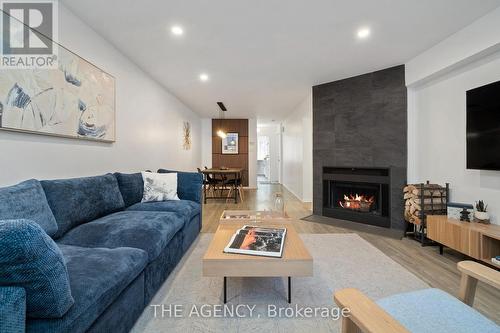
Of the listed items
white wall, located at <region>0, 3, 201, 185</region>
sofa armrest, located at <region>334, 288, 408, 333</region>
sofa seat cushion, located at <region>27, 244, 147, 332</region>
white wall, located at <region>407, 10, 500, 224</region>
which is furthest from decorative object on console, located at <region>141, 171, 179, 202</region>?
white wall, located at <region>407, 10, 500, 224</region>

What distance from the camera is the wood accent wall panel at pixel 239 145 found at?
782 cm

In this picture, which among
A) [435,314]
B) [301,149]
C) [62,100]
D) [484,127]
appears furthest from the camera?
[301,149]

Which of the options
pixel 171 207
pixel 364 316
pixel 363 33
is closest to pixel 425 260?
pixel 364 316

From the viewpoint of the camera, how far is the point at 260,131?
35.4 ft

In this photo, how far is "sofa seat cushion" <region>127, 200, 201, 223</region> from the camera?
2474 millimetres

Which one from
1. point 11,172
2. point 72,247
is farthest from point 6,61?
point 72,247

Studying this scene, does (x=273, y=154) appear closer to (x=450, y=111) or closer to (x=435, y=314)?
(x=450, y=111)

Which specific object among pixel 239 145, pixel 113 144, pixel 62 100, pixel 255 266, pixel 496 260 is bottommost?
pixel 496 260

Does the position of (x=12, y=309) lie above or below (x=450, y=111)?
below

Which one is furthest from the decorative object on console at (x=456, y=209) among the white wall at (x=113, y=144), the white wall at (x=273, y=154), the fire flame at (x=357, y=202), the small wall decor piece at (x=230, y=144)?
the white wall at (x=273, y=154)

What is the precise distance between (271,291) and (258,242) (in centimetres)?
47

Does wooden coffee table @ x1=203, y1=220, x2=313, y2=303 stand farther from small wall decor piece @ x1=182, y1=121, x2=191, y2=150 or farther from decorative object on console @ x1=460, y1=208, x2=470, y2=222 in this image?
small wall decor piece @ x1=182, y1=121, x2=191, y2=150

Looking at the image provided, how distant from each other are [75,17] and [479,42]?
3917 millimetres

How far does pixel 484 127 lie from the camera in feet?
7.32
